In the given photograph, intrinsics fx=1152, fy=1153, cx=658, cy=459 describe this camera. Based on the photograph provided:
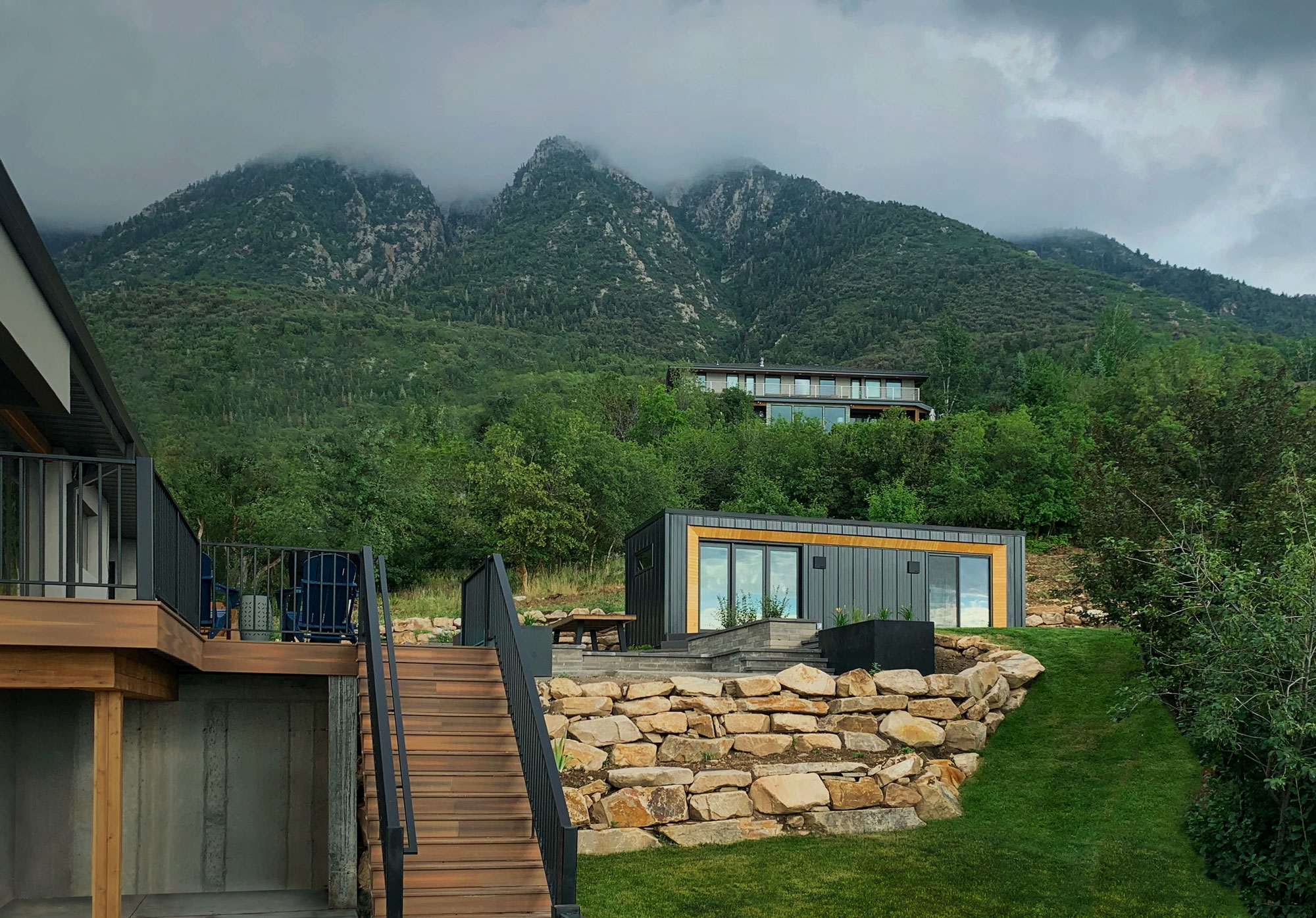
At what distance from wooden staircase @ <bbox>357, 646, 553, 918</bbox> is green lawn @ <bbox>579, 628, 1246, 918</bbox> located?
121 cm

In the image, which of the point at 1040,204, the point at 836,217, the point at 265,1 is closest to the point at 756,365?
the point at 836,217

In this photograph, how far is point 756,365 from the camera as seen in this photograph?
6462cm

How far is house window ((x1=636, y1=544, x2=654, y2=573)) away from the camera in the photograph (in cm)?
1892

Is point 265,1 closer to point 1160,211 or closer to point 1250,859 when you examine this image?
point 1160,211

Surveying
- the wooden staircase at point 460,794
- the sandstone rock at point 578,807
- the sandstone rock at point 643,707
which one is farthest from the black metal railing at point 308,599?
the sandstone rock at point 643,707

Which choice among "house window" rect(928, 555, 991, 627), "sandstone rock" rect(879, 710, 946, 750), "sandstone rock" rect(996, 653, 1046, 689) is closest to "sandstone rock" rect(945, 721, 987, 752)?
"sandstone rock" rect(879, 710, 946, 750)

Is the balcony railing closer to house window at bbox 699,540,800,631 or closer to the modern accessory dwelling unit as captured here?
the modern accessory dwelling unit

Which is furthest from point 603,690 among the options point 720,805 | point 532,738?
point 532,738

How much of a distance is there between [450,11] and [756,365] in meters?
109

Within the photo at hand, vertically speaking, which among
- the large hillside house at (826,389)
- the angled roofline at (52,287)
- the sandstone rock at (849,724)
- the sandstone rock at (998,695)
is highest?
the large hillside house at (826,389)

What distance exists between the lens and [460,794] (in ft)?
28.6

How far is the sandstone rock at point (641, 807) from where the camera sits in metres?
11.0

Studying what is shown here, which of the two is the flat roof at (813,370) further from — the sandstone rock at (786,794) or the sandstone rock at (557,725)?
the sandstone rock at (786,794)

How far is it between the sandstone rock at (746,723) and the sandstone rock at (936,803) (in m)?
1.70
